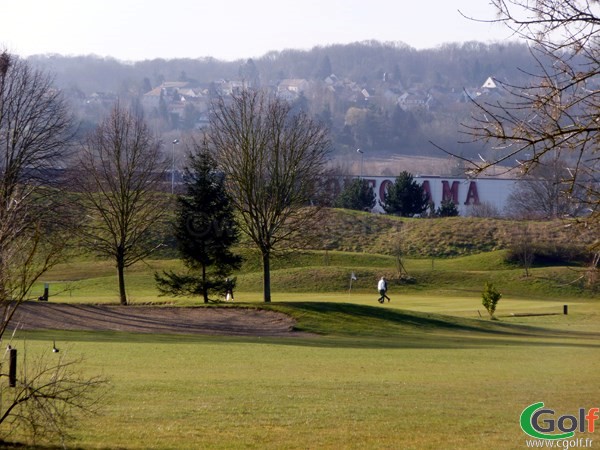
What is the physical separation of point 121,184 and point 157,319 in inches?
413

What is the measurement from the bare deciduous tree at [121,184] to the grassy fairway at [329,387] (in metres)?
13.4

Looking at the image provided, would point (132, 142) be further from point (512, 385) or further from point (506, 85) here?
point (506, 85)

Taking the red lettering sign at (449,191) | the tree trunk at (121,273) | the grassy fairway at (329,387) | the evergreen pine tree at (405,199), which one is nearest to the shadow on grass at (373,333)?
the grassy fairway at (329,387)

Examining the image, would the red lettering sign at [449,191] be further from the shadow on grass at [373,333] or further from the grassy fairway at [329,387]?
the grassy fairway at [329,387]

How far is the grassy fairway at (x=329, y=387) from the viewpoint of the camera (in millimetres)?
12953

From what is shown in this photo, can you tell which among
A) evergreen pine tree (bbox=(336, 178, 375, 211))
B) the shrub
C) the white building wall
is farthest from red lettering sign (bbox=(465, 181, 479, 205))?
the shrub

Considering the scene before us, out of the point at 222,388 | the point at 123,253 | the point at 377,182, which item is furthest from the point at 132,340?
the point at 377,182

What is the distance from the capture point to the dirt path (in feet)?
111

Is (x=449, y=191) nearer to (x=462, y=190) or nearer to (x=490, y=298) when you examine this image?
(x=462, y=190)

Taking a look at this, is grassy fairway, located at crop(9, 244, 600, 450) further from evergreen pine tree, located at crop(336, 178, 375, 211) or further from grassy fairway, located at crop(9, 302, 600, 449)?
evergreen pine tree, located at crop(336, 178, 375, 211)

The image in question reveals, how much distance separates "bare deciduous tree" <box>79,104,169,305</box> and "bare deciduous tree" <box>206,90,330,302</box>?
14.3 ft

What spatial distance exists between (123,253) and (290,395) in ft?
93.4

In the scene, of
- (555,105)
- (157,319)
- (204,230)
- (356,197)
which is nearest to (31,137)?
(204,230)

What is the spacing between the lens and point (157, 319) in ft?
120
